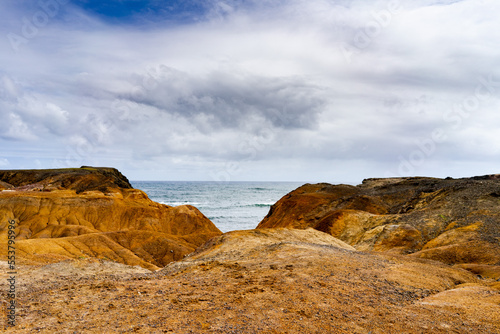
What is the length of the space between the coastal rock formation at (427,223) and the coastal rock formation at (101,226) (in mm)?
14295

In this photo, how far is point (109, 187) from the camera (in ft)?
201

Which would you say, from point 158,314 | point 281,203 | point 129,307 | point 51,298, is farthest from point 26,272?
point 281,203

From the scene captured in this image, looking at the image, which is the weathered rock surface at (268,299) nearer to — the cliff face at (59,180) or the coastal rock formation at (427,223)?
the coastal rock formation at (427,223)

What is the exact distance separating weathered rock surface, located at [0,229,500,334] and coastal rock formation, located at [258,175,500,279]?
610 cm

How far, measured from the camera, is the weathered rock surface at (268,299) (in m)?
6.89

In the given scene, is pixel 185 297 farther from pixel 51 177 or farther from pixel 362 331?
pixel 51 177

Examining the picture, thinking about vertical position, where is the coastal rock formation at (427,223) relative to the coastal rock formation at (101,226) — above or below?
above

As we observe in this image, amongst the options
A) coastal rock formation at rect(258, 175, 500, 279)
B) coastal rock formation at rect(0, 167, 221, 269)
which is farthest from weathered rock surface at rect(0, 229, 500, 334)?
coastal rock formation at rect(0, 167, 221, 269)

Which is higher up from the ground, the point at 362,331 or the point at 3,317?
the point at 362,331

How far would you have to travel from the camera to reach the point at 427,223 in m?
25.6

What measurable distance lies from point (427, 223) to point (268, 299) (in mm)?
21998

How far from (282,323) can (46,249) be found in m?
24.3

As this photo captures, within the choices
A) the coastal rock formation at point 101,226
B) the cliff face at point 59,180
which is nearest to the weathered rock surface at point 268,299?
the coastal rock formation at point 101,226

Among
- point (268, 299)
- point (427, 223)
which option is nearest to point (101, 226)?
point (427, 223)
